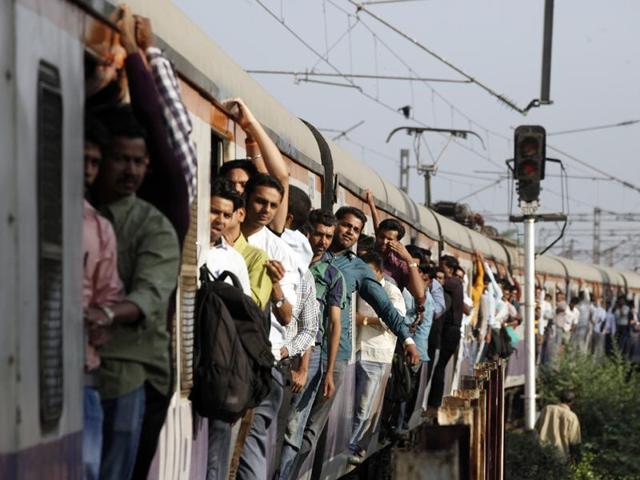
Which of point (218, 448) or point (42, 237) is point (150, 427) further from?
point (218, 448)

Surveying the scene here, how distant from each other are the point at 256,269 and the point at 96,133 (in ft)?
8.90

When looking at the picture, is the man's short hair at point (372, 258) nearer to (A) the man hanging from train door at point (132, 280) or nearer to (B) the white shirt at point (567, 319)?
(A) the man hanging from train door at point (132, 280)

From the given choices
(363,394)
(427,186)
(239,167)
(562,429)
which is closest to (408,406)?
(363,394)

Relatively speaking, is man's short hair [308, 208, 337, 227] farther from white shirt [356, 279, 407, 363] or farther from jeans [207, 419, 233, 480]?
white shirt [356, 279, 407, 363]

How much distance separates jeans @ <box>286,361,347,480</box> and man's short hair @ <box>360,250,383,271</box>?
1.26 m

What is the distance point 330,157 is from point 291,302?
3.11 metres

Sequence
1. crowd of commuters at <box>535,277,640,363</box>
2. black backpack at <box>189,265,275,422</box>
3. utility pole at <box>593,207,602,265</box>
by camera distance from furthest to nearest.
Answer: utility pole at <box>593,207,602,265</box>
crowd of commuters at <box>535,277,640,363</box>
black backpack at <box>189,265,275,422</box>

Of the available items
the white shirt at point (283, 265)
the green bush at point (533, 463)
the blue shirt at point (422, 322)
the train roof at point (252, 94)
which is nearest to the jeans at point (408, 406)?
the blue shirt at point (422, 322)

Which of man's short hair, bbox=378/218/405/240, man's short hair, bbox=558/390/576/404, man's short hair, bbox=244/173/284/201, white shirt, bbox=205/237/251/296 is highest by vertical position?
man's short hair, bbox=244/173/284/201

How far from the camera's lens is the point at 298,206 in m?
8.84

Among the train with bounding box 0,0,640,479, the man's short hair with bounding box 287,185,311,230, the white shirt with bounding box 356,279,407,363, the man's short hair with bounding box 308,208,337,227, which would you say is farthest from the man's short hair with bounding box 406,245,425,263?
the train with bounding box 0,0,640,479

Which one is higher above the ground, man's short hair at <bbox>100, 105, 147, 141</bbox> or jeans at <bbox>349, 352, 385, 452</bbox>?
man's short hair at <bbox>100, 105, 147, 141</bbox>

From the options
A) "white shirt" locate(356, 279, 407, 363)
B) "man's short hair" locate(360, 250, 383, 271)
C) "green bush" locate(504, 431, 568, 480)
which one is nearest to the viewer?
"man's short hair" locate(360, 250, 383, 271)

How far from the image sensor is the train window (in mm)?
3873
